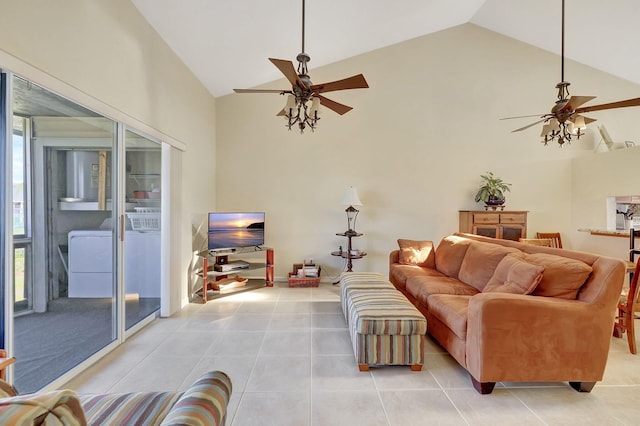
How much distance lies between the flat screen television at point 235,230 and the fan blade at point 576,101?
3.89 metres

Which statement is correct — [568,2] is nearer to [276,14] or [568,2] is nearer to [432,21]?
[432,21]

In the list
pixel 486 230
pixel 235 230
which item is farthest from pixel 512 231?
pixel 235 230

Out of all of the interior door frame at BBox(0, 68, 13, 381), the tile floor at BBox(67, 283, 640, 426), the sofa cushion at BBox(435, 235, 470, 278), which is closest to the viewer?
the interior door frame at BBox(0, 68, 13, 381)

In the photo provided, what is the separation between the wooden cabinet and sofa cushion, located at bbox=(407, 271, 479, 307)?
1.68 metres

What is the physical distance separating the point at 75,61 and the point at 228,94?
299cm

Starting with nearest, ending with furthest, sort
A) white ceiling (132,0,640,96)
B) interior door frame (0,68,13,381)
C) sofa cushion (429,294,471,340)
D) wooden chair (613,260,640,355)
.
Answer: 1. interior door frame (0,68,13,381)
2. sofa cushion (429,294,471,340)
3. wooden chair (613,260,640,355)
4. white ceiling (132,0,640,96)

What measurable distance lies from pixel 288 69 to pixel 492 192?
403 cm

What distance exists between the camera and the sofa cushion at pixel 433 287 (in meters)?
2.80

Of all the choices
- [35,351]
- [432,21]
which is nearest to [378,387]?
[35,351]

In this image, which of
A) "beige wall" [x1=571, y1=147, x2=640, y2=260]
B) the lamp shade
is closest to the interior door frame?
the lamp shade

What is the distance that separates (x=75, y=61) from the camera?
1940 mm

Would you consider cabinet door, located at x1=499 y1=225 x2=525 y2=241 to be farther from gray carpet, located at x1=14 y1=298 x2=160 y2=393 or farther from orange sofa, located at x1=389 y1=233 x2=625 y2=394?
gray carpet, located at x1=14 y1=298 x2=160 y2=393

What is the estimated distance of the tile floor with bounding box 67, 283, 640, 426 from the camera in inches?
68.6

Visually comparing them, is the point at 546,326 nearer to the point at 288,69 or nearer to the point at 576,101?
the point at 576,101
